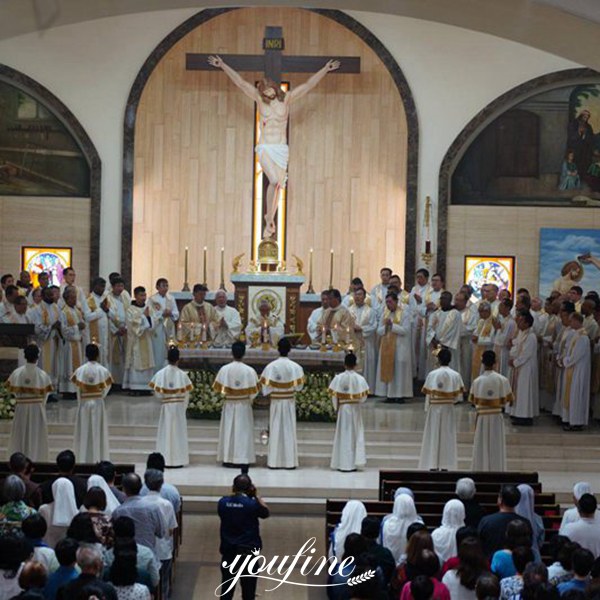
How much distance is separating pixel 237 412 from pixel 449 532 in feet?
20.1

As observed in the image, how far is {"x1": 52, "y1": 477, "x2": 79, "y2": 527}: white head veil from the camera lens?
30.7ft

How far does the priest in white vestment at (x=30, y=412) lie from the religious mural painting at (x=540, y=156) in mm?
9315

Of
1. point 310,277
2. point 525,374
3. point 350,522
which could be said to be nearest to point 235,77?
point 310,277

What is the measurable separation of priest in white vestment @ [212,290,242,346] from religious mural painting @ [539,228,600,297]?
6.02 m

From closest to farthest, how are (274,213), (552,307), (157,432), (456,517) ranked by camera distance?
(456,517), (157,432), (552,307), (274,213)

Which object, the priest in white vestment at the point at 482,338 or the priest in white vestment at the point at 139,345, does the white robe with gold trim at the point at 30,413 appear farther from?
the priest in white vestment at the point at 482,338

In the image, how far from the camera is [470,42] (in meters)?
21.2

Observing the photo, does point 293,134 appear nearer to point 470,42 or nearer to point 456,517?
point 470,42

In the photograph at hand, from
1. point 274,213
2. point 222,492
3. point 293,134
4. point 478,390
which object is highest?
point 293,134

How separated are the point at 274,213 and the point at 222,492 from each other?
7.83 meters

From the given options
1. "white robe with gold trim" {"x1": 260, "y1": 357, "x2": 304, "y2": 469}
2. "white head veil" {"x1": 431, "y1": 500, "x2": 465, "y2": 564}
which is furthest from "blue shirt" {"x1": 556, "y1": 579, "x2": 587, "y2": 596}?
"white robe with gold trim" {"x1": 260, "y1": 357, "x2": 304, "y2": 469}

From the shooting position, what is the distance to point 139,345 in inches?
719

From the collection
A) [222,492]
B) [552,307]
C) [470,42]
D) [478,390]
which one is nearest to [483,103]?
[470,42]

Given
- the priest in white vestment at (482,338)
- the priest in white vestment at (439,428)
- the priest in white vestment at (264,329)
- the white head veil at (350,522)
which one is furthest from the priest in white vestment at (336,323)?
the white head veil at (350,522)
